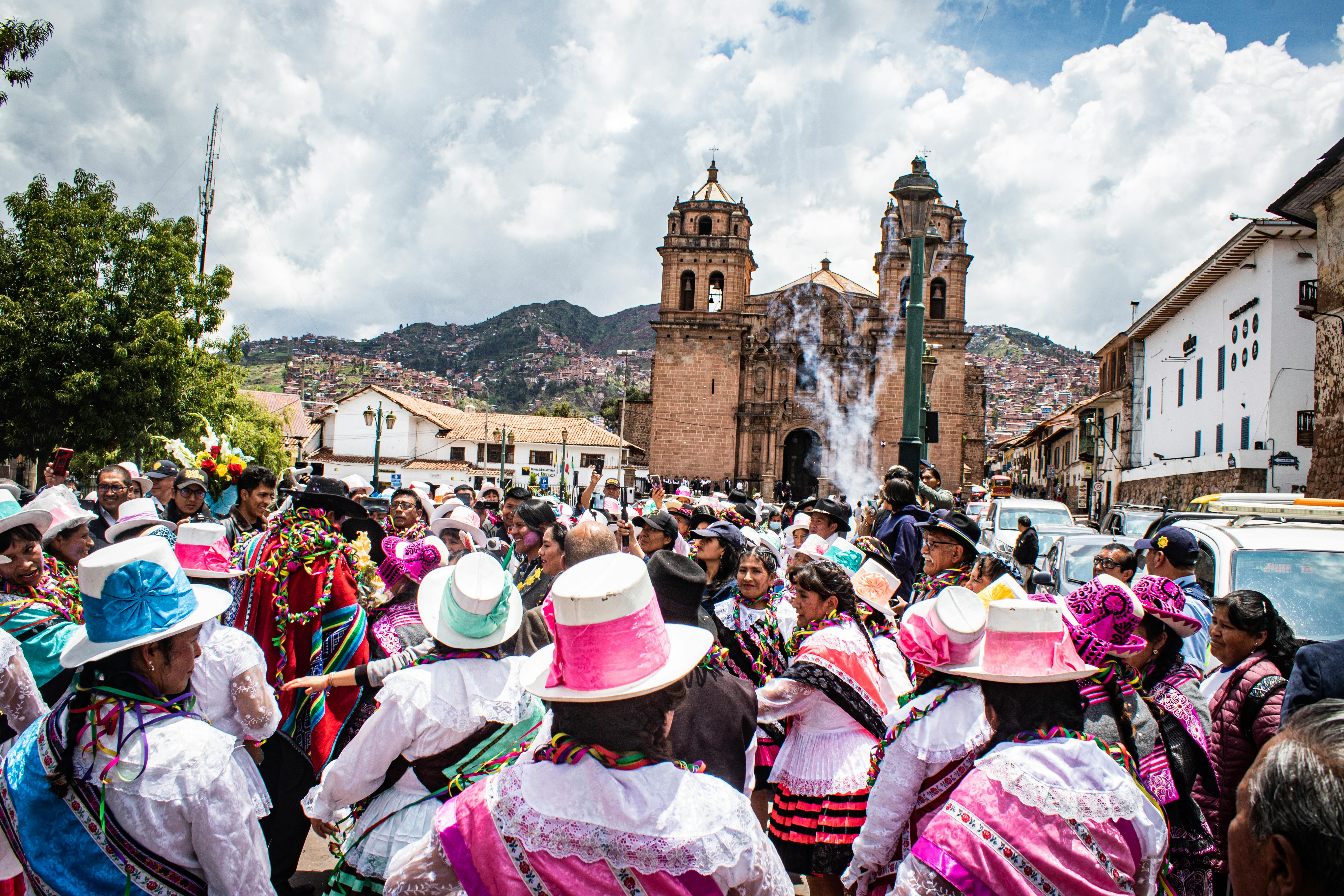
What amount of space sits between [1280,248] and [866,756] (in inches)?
898

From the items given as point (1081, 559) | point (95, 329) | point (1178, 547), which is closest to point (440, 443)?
point (95, 329)

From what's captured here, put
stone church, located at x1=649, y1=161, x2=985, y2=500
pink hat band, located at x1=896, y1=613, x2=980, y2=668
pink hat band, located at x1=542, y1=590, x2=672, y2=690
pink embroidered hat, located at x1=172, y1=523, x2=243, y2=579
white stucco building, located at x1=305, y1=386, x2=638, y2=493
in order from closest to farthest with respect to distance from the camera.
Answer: pink hat band, located at x1=542, y1=590, x2=672, y2=690 < pink hat band, located at x1=896, y1=613, x2=980, y2=668 < pink embroidered hat, located at x1=172, y1=523, x2=243, y2=579 < stone church, located at x1=649, y1=161, x2=985, y2=500 < white stucco building, located at x1=305, y1=386, x2=638, y2=493

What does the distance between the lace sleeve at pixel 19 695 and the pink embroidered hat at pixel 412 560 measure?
63.5 inches

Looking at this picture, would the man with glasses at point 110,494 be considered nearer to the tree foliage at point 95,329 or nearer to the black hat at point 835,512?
the black hat at point 835,512

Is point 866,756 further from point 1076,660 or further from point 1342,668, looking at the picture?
point 1342,668

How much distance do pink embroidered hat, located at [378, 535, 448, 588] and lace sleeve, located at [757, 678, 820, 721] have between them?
181 cm

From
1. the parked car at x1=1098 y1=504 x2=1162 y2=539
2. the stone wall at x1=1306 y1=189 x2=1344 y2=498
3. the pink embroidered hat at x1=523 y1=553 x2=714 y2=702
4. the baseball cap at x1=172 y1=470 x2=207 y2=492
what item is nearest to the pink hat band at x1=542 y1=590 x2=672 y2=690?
the pink embroidered hat at x1=523 y1=553 x2=714 y2=702

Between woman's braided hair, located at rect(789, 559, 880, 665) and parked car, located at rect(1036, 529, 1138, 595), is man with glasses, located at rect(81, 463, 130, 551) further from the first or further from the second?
parked car, located at rect(1036, 529, 1138, 595)

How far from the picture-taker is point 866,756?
3.14 metres

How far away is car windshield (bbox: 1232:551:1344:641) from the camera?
510 cm

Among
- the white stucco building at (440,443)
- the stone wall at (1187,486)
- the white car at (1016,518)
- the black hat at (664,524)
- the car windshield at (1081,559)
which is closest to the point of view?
the black hat at (664,524)

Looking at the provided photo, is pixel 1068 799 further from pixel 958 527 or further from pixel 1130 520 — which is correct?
pixel 1130 520

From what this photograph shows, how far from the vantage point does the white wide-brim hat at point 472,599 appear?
8.50 ft

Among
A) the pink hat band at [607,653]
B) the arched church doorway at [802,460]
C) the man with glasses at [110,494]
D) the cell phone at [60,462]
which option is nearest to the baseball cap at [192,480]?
the man with glasses at [110,494]
